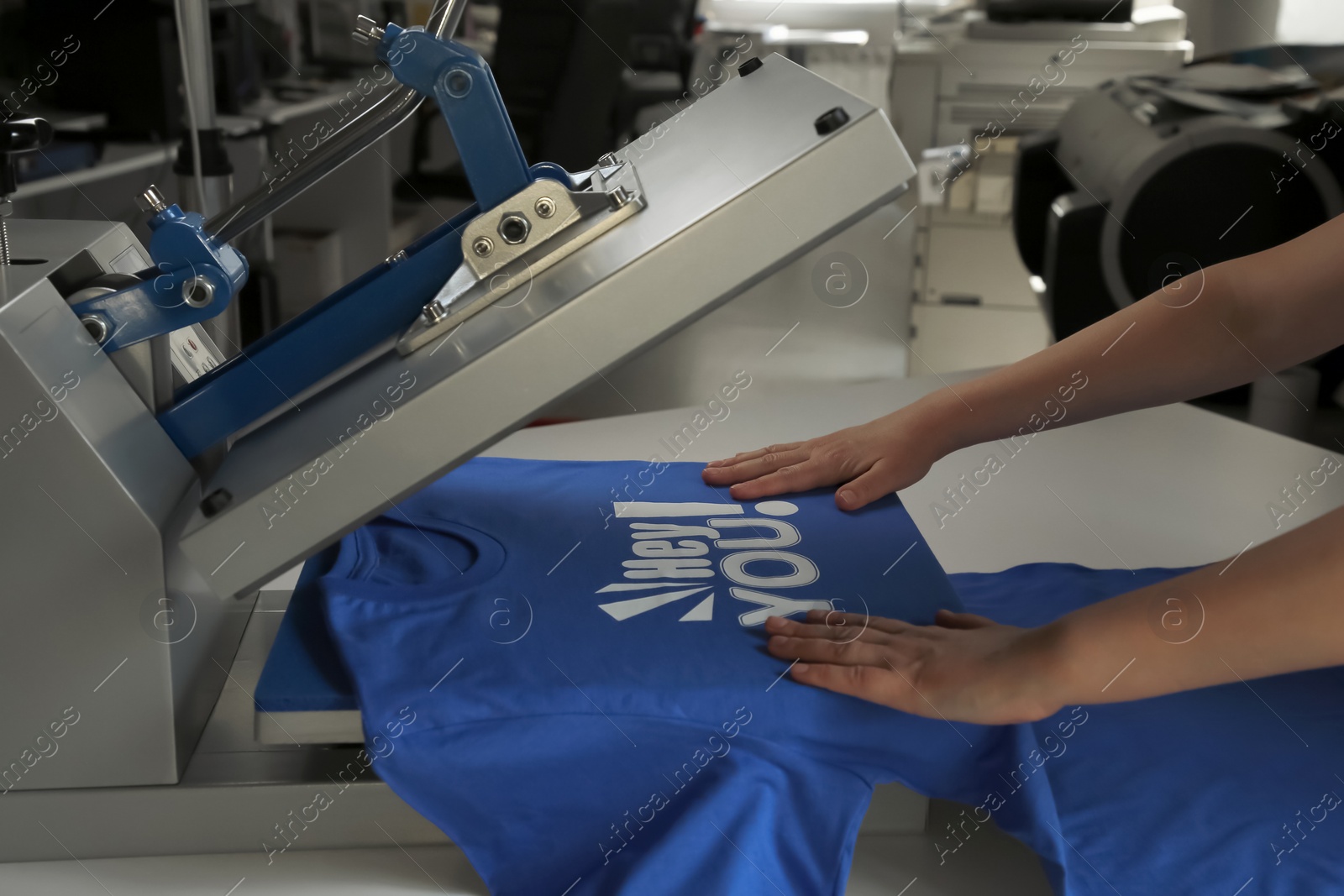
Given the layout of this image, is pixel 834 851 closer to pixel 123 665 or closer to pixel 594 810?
pixel 594 810

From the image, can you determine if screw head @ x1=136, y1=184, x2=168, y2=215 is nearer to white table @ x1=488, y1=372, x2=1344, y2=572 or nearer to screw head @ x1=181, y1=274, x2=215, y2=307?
screw head @ x1=181, y1=274, x2=215, y2=307

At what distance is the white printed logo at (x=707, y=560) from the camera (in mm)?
767

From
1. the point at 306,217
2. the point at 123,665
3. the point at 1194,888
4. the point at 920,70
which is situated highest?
the point at 123,665

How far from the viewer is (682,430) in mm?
1308

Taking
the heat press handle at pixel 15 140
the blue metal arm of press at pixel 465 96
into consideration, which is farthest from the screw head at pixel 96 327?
the blue metal arm of press at pixel 465 96

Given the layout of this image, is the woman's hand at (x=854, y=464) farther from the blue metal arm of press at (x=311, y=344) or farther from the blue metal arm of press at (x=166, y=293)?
the blue metal arm of press at (x=166, y=293)

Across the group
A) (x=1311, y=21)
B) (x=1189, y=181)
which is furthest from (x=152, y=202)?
(x=1311, y=21)

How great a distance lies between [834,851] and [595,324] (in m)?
0.32

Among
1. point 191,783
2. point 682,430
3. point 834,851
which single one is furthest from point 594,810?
point 682,430

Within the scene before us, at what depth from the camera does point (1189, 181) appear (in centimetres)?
222

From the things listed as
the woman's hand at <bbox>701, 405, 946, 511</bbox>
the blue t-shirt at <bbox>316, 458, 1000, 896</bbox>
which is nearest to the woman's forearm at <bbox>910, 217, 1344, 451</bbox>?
the woman's hand at <bbox>701, 405, 946, 511</bbox>

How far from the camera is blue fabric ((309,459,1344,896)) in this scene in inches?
24.5

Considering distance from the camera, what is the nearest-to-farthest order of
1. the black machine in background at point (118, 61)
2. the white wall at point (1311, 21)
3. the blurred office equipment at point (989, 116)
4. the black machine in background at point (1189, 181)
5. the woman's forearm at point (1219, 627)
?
1. the woman's forearm at point (1219, 627)
2. the black machine in background at point (1189, 181)
3. the black machine in background at point (118, 61)
4. the white wall at point (1311, 21)
5. the blurred office equipment at point (989, 116)

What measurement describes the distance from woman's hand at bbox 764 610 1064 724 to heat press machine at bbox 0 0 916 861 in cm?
21
